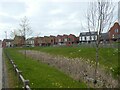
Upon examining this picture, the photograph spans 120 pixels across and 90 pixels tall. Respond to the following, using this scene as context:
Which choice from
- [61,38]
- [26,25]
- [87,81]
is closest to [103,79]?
[87,81]

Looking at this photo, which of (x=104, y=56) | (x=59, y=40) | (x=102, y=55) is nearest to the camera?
(x=104, y=56)

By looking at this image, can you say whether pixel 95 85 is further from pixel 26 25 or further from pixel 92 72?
pixel 26 25

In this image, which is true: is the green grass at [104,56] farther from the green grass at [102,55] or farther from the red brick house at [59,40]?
the red brick house at [59,40]

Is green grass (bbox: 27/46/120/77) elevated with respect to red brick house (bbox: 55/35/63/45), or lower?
lower

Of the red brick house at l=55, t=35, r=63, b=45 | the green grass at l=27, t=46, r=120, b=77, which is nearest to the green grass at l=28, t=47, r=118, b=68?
the green grass at l=27, t=46, r=120, b=77

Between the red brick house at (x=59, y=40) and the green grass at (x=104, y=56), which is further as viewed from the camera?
the red brick house at (x=59, y=40)

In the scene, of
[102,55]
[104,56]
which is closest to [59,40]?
[102,55]

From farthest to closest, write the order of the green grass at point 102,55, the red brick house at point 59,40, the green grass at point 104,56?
the red brick house at point 59,40
the green grass at point 102,55
the green grass at point 104,56

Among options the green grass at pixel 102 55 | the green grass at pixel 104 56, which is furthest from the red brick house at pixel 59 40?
the green grass at pixel 104 56

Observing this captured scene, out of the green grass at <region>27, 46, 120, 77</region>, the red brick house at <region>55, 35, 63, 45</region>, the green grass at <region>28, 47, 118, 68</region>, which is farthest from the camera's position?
the red brick house at <region>55, 35, 63, 45</region>

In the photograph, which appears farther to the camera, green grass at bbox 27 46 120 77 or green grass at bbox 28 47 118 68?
green grass at bbox 28 47 118 68

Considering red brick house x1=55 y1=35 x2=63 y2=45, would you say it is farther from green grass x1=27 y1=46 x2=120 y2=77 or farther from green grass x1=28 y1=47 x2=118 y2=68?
green grass x1=27 y1=46 x2=120 y2=77

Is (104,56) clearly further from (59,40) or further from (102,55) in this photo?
(59,40)

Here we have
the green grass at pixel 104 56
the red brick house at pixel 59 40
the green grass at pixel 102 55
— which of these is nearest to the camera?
the green grass at pixel 104 56
